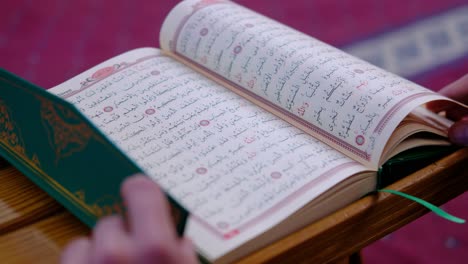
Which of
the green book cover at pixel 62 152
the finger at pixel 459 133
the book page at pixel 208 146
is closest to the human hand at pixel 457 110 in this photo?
the finger at pixel 459 133

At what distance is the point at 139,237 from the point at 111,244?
21 mm

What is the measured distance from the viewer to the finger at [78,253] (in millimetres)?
461

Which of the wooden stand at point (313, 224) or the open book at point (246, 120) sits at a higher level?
the open book at point (246, 120)

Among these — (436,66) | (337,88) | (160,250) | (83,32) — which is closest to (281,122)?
(337,88)

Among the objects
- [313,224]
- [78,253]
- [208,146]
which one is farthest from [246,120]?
[78,253]

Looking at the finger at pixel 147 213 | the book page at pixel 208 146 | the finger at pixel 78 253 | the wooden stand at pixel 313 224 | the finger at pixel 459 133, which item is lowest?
the wooden stand at pixel 313 224

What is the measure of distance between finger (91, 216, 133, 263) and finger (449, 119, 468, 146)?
0.40 m

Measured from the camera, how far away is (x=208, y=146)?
0.69 m

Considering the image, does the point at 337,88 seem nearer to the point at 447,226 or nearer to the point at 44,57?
the point at 447,226

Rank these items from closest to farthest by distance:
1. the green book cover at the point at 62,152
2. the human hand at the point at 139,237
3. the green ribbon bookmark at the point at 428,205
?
1. the human hand at the point at 139,237
2. the green book cover at the point at 62,152
3. the green ribbon bookmark at the point at 428,205

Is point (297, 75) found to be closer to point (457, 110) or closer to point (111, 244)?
point (457, 110)

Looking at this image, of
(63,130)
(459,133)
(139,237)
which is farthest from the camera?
(459,133)

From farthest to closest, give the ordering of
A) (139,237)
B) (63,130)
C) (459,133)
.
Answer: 1. (459,133)
2. (63,130)
3. (139,237)

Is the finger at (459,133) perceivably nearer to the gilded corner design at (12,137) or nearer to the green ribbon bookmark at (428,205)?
the green ribbon bookmark at (428,205)
